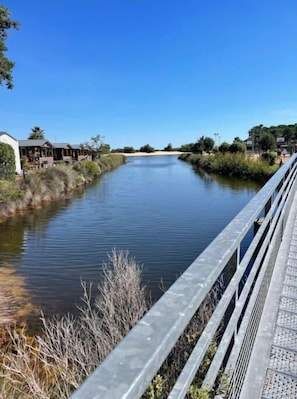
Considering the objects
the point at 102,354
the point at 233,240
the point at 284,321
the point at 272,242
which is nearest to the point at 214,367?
the point at 233,240

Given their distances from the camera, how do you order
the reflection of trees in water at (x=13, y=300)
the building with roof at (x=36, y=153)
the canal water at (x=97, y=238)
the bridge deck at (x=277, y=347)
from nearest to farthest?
→ the bridge deck at (x=277, y=347), the reflection of trees in water at (x=13, y=300), the canal water at (x=97, y=238), the building with roof at (x=36, y=153)

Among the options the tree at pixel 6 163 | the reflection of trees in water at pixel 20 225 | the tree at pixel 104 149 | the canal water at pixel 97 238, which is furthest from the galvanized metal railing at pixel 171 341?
the tree at pixel 104 149

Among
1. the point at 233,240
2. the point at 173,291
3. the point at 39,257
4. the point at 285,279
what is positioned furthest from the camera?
the point at 39,257

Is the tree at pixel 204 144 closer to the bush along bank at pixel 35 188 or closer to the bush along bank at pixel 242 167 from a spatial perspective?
the bush along bank at pixel 242 167

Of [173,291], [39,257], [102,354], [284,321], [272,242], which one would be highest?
[173,291]

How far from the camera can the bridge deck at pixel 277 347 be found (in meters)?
1.54

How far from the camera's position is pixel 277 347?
1851 millimetres

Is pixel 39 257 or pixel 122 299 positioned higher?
pixel 122 299

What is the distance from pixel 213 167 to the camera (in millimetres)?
35781

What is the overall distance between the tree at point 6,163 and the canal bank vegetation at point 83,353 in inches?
505

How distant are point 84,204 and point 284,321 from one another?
1597cm

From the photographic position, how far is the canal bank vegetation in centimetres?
242

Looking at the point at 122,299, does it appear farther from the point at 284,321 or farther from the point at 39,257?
the point at 39,257

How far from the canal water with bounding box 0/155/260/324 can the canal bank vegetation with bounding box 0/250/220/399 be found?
4.25 feet
